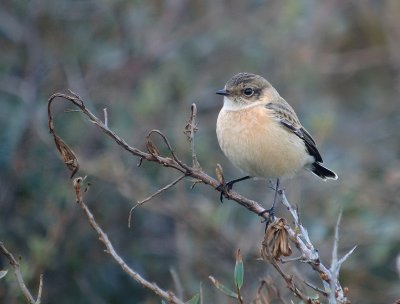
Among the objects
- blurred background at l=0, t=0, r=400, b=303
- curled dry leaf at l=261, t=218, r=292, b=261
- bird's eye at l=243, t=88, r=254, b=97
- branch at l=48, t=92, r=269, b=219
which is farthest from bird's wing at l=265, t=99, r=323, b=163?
curled dry leaf at l=261, t=218, r=292, b=261

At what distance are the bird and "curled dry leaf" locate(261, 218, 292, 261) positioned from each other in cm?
176

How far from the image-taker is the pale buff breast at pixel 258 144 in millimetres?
5266

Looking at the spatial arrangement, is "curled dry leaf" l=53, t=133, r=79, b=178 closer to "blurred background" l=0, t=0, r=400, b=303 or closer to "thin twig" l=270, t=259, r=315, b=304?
"thin twig" l=270, t=259, r=315, b=304

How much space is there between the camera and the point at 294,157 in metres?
5.57

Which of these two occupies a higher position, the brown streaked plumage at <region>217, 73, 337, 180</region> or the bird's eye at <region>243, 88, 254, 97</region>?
the bird's eye at <region>243, 88, 254, 97</region>

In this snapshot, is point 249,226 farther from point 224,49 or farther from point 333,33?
point 333,33

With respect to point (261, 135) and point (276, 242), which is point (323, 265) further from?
point (261, 135)

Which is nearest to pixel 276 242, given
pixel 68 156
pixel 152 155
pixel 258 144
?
pixel 152 155

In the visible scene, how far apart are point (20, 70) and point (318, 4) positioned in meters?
3.68

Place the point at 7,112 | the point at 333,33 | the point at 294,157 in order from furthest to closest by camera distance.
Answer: the point at 333,33 → the point at 7,112 → the point at 294,157

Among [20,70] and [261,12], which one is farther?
[261,12]

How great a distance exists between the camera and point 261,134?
5.41 metres

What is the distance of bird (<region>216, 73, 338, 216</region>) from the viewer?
529 cm

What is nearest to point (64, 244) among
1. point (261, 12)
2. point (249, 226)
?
point (249, 226)
